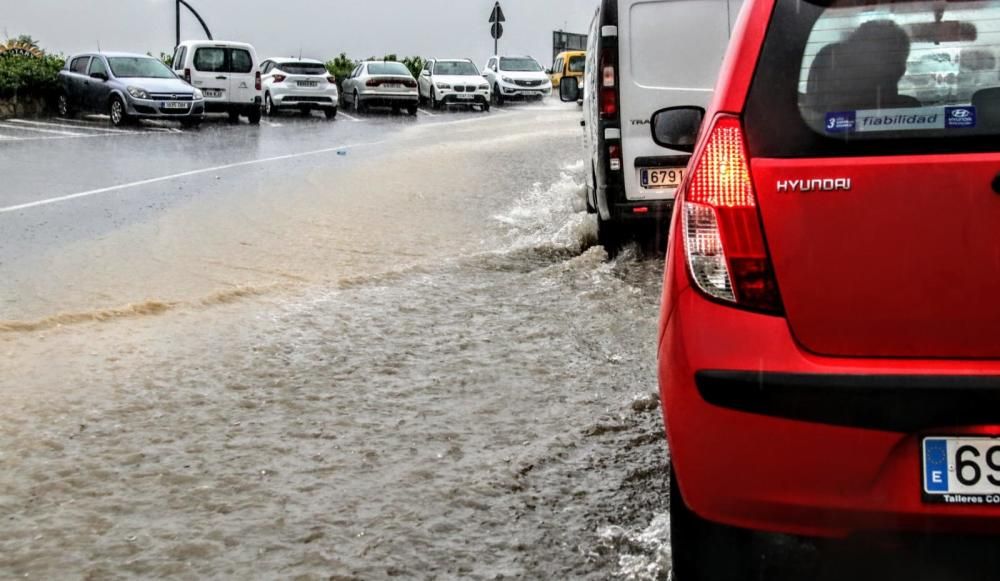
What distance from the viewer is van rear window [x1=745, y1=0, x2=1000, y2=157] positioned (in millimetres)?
2963

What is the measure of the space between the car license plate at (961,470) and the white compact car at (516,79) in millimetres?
44442

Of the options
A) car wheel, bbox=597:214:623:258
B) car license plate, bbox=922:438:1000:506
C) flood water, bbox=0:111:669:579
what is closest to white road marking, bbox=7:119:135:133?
flood water, bbox=0:111:669:579

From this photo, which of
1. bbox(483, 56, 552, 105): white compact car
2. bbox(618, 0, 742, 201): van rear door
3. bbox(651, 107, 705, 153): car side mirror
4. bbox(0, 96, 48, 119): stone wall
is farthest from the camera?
bbox(483, 56, 552, 105): white compact car

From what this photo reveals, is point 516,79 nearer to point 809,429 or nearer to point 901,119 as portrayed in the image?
point 901,119

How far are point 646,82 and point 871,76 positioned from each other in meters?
6.52

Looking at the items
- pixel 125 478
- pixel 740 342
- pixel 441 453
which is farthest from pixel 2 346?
pixel 740 342

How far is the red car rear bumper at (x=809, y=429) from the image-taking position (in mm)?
2852

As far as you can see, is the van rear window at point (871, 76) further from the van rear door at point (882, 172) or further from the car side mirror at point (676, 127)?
the car side mirror at point (676, 127)

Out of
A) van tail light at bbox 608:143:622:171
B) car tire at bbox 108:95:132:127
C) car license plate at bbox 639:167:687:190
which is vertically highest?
van tail light at bbox 608:143:622:171

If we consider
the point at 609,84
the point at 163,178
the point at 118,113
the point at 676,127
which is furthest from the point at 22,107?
the point at 676,127

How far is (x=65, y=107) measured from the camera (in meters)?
31.1

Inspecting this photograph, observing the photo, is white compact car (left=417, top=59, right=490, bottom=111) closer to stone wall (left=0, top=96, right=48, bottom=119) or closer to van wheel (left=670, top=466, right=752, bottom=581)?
stone wall (left=0, top=96, right=48, bottom=119)

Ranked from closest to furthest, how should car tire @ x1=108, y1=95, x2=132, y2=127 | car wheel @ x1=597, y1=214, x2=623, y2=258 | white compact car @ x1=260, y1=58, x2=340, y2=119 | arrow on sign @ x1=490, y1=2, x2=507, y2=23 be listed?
car wheel @ x1=597, y1=214, x2=623, y2=258, car tire @ x1=108, y1=95, x2=132, y2=127, white compact car @ x1=260, y1=58, x2=340, y2=119, arrow on sign @ x1=490, y1=2, x2=507, y2=23

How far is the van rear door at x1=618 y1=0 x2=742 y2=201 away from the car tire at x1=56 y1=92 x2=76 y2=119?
23.9m
